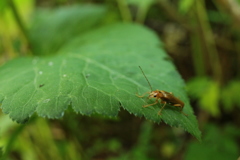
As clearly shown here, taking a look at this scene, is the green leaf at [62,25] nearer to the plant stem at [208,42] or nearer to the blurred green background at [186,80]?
the blurred green background at [186,80]

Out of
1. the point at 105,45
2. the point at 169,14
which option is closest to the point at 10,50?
the point at 105,45

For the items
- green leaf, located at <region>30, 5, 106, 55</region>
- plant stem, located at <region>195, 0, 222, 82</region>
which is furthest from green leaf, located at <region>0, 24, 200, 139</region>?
plant stem, located at <region>195, 0, 222, 82</region>

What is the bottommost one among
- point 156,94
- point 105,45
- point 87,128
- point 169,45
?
point 87,128

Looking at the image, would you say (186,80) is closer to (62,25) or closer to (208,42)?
(208,42)

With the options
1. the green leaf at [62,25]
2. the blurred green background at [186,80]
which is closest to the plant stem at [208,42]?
the blurred green background at [186,80]

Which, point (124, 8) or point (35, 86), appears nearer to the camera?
point (35, 86)

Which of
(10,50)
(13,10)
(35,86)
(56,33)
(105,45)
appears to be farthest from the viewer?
(56,33)

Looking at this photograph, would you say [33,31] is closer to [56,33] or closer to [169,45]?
[56,33]
